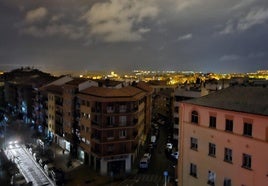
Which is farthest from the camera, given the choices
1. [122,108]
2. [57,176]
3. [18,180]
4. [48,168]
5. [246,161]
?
[122,108]

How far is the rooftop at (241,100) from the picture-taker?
109 feet

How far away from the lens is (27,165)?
70.1 metres

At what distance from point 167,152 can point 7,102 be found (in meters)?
105

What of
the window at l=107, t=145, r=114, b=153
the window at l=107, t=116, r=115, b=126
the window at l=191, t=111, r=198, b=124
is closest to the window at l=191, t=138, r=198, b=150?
the window at l=191, t=111, r=198, b=124

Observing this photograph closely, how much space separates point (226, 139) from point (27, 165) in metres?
50.3

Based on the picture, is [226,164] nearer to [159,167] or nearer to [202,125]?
[202,125]

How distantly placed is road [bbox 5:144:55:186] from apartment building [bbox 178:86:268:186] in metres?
30.9

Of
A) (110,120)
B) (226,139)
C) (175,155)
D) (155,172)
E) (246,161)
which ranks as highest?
(226,139)

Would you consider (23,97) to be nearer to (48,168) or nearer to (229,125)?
(48,168)

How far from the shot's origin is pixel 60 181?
60.3 m

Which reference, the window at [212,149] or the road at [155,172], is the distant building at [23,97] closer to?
the road at [155,172]

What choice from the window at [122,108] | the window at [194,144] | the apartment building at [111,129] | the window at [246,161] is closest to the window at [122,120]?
the apartment building at [111,129]

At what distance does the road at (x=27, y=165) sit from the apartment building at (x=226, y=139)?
101 feet

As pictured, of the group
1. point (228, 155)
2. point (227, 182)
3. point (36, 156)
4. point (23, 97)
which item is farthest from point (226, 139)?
point (23, 97)
